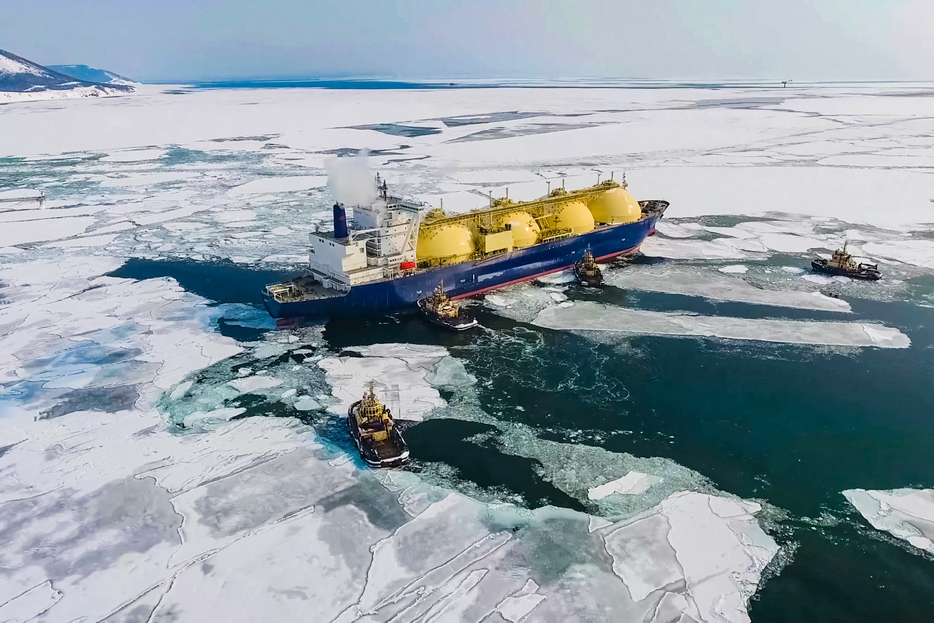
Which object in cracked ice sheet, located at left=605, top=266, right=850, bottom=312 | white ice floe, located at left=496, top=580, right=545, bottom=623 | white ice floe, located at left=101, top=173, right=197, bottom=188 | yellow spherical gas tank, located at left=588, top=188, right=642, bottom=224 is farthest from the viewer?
white ice floe, located at left=101, top=173, right=197, bottom=188

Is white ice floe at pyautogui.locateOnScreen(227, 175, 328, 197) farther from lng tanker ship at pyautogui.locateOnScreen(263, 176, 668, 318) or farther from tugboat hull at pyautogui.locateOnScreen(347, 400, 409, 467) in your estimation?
tugboat hull at pyautogui.locateOnScreen(347, 400, 409, 467)

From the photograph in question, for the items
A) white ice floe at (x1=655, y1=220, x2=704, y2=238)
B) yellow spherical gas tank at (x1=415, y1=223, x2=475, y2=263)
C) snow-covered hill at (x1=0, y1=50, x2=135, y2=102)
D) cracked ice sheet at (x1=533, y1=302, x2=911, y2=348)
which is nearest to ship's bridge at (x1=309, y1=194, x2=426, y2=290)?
yellow spherical gas tank at (x1=415, y1=223, x2=475, y2=263)

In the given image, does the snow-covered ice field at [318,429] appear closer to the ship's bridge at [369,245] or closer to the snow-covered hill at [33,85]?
the ship's bridge at [369,245]

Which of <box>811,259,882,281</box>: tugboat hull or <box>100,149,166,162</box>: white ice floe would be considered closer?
<box>811,259,882,281</box>: tugboat hull

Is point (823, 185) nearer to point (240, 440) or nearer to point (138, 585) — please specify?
point (240, 440)

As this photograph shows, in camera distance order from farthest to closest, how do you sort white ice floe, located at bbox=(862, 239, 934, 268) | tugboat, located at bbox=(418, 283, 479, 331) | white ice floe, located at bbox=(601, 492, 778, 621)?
white ice floe, located at bbox=(862, 239, 934, 268) → tugboat, located at bbox=(418, 283, 479, 331) → white ice floe, located at bbox=(601, 492, 778, 621)

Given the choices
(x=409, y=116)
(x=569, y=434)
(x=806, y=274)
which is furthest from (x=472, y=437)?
(x=409, y=116)
